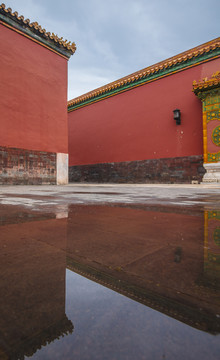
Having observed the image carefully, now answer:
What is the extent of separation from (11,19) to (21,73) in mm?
1449

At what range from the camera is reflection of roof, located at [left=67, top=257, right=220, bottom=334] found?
0.97ft

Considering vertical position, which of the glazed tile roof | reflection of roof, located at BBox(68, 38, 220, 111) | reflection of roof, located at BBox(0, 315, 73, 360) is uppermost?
reflection of roof, located at BBox(68, 38, 220, 111)

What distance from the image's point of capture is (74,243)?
26.8 inches

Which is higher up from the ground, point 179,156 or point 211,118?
point 211,118

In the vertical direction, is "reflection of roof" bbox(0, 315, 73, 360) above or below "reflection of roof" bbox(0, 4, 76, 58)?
below

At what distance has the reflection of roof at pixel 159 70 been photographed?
6.85m

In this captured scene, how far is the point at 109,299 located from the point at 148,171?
304 inches

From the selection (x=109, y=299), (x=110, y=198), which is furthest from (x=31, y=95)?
(x=109, y=299)

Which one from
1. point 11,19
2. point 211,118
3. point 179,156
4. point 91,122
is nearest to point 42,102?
point 11,19

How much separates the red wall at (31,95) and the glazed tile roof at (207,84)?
4360 mm

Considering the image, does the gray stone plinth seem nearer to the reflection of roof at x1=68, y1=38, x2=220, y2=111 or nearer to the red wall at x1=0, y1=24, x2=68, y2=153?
the reflection of roof at x1=68, y1=38, x2=220, y2=111

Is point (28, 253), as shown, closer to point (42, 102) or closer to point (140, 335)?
point (140, 335)

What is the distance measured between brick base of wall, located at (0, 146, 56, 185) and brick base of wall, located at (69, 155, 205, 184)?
9.26 ft

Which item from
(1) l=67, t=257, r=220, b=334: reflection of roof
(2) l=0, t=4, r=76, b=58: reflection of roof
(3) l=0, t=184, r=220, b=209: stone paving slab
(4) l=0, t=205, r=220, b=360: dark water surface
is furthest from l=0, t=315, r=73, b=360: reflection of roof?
(2) l=0, t=4, r=76, b=58: reflection of roof
